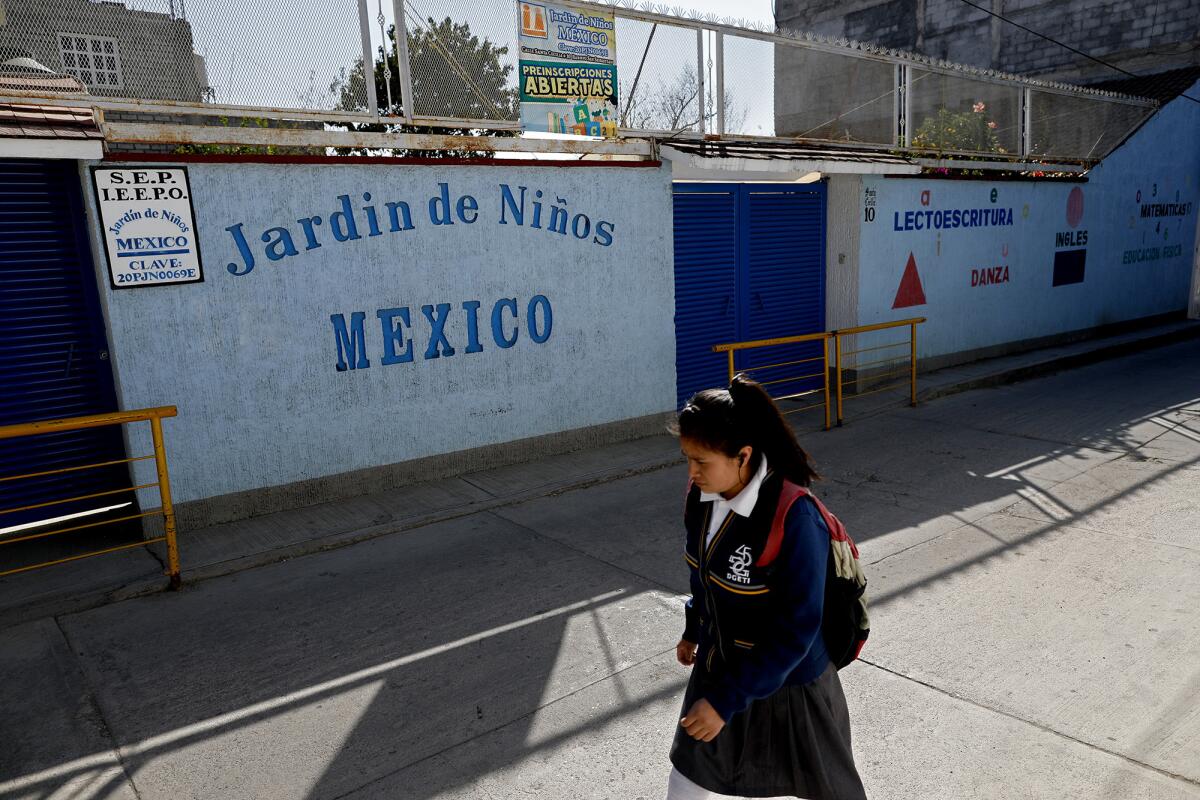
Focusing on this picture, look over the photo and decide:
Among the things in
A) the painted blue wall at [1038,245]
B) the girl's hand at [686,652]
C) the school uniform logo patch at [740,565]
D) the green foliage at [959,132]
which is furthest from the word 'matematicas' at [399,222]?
the green foliage at [959,132]

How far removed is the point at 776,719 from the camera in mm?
2457

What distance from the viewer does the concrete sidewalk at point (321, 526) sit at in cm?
549

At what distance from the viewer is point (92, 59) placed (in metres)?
6.00

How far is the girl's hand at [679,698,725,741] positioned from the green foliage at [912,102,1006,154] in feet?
37.9

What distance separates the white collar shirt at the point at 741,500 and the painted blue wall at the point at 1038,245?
30.4ft

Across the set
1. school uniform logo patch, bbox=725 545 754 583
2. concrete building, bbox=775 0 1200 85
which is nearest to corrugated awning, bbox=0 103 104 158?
school uniform logo patch, bbox=725 545 754 583

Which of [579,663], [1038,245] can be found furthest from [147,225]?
[1038,245]

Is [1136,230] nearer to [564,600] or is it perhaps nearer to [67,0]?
[564,600]

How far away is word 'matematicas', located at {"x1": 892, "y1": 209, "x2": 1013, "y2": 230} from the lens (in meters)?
11.6

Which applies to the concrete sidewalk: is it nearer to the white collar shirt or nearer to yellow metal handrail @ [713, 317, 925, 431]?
yellow metal handrail @ [713, 317, 925, 431]

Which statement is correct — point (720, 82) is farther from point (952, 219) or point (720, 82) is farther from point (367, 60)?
point (952, 219)

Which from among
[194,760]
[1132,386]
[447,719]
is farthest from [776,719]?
[1132,386]

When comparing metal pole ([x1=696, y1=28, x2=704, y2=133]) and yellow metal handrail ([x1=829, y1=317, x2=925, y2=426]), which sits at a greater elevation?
metal pole ([x1=696, y1=28, x2=704, y2=133])

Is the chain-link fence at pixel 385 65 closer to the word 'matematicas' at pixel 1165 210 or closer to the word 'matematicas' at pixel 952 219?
the word 'matematicas' at pixel 952 219
